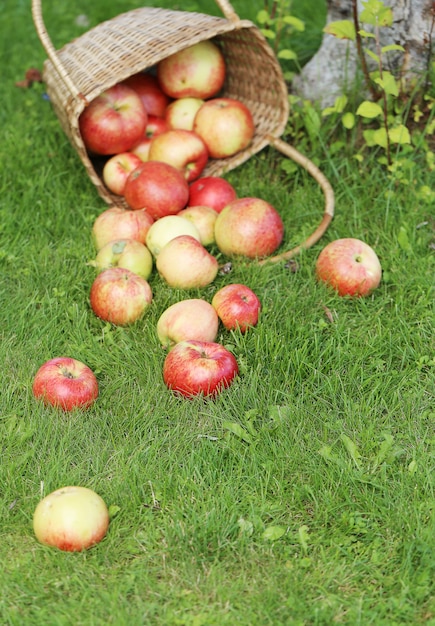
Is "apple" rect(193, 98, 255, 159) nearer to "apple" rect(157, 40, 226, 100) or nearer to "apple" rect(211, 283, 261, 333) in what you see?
"apple" rect(157, 40, 226, 100)

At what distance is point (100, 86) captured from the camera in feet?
11.4

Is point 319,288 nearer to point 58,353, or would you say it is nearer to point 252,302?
point 252,302

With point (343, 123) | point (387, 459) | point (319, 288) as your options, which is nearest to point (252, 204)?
point (319, 288)

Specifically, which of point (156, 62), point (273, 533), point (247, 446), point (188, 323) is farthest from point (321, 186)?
point (273, 533)

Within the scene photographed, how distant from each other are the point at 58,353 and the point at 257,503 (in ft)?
3.41

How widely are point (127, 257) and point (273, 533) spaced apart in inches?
55.8

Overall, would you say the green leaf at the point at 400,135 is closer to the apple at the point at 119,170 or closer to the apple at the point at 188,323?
the apple at the point at 119,170

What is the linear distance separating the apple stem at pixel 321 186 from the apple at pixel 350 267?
0.70ft

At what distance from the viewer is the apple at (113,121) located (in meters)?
3.78

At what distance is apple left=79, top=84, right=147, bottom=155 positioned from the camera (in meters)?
3.78

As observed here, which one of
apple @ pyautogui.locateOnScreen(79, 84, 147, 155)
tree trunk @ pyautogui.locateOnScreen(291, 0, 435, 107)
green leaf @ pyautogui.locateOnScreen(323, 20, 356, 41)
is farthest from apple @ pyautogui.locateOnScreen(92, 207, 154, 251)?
tree trunk @ pyautogui.locateOnScreen(291, 0, 435, 107)

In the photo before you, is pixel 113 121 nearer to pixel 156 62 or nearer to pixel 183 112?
pixel 156 62

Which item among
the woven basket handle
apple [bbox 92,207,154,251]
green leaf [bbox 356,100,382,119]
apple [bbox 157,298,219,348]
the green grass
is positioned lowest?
the green grass

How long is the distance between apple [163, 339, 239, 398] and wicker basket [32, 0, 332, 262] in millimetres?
1248
